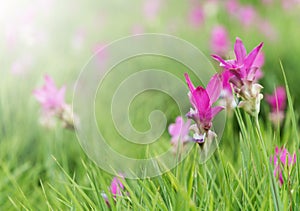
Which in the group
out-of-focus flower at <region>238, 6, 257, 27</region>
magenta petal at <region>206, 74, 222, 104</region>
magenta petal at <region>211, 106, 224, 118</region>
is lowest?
magenta petal at <region>211, 106, 224, 118</region>

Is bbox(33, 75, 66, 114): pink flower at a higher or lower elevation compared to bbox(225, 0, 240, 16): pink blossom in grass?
lower

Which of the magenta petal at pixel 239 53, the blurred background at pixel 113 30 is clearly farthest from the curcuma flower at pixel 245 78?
the blurred background at pixel 113 30

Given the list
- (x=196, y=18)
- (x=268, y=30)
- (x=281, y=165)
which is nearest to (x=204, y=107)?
(x=281, y=165)

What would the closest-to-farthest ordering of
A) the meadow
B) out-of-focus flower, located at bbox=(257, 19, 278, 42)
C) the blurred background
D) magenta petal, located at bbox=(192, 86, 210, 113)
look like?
magenta petal, located at bbox=(192, 86, 210, 113) → the meadow → the blurred background → out-of-focus flower, located at bbox=(257, 19, 278, 42)

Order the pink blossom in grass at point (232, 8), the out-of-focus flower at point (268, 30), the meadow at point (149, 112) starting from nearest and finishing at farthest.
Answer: the meadow at point (149, 112), the out-of-focus flower at point (268, 30), the pink blossom in grass at point (232, 8)

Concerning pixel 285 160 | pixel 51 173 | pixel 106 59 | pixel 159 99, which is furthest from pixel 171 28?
pixel 285 160

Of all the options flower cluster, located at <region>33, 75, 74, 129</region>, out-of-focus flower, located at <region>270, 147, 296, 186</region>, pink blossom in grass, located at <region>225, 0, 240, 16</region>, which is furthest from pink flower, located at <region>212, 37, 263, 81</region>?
pink blossom in grass, located at <region>225, 0, 240, 16</region>

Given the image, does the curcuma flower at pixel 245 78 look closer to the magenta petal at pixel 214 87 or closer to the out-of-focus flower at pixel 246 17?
the magenta petal at pixel 214 87

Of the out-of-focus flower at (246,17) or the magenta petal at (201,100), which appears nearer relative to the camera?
the magenta petal at (201,100)

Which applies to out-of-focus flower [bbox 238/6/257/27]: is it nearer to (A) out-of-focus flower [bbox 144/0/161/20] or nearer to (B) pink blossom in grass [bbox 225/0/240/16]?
(B) pink blossom in grass [bbox 225/0/240/16]
